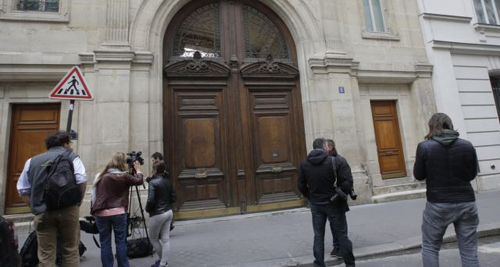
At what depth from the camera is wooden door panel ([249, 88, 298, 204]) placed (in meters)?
7.39

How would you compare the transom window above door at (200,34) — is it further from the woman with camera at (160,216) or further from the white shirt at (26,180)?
the white shirt at (26,180)

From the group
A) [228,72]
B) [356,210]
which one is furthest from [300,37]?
[356,210]

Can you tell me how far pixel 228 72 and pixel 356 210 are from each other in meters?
4.99

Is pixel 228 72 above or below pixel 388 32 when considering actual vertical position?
below

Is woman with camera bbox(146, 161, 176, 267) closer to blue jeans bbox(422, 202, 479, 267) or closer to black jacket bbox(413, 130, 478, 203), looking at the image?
blue jeans bbox(422, 202, 479, 267)

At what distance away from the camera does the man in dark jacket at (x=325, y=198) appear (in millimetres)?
3512

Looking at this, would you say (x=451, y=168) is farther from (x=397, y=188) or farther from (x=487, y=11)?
→ (x=487, y=11)

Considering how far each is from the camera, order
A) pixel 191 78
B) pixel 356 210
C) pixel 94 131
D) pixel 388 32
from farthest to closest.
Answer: pixel 388 32, pixel 191 78, pixel 356 210, pixel 94 131

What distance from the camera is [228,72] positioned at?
749 cm

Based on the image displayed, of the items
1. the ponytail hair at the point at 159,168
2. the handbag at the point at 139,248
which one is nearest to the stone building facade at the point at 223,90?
the handbag at the point at 139,248

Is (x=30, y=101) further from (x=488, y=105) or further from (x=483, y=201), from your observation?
(x=488, y=105)

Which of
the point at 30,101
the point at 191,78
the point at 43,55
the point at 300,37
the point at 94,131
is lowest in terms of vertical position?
the point at 94,131

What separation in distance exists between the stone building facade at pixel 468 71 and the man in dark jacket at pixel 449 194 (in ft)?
24.7

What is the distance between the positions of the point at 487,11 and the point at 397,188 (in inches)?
324
